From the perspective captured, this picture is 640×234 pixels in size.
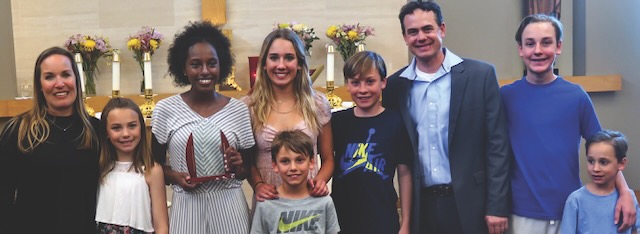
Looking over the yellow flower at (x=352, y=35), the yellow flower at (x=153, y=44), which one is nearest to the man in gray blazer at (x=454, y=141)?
the yellow flower at (x=352, y=35)

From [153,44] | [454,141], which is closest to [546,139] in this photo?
[454,141]

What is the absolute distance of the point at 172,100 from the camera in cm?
252

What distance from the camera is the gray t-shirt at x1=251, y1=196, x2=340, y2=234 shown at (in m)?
2.30

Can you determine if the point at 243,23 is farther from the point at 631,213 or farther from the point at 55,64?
the point at 631,213

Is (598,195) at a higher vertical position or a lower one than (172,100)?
lower

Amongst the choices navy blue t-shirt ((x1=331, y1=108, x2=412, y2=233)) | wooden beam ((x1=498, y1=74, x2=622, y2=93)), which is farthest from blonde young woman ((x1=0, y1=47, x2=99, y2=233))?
wooden beam ((x1=498, y1=74, x2=622, y2=93))

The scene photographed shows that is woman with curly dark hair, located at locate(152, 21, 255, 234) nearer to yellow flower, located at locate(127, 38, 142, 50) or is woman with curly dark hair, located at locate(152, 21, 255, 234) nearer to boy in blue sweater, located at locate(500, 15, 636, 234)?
boy in blue sweater, located at locate(500, 15, 636, 234)

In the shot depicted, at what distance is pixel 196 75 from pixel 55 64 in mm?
541

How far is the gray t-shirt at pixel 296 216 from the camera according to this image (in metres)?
2.30

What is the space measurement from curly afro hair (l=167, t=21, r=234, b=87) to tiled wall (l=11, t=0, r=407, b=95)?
269cm

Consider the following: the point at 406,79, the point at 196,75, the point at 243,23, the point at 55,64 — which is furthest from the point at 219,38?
the point at 243,23

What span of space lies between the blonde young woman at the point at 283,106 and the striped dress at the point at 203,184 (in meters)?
0.07

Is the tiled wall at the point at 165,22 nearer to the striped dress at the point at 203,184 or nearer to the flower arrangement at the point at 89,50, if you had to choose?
the flower arrangement at the point at 89,50

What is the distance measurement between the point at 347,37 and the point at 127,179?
294cm
